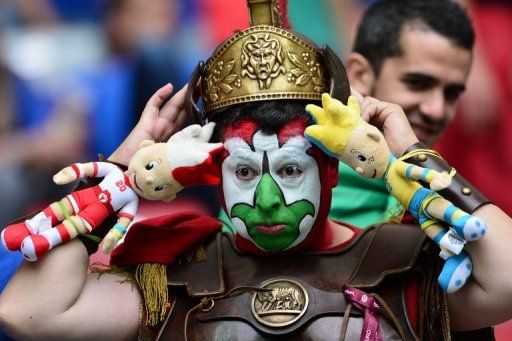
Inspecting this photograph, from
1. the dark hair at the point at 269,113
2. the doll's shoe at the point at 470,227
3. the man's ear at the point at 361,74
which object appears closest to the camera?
the doll's shoe at the point at 470,227

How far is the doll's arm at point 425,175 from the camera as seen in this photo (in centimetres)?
224

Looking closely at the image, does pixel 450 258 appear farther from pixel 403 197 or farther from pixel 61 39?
pixel 61 39

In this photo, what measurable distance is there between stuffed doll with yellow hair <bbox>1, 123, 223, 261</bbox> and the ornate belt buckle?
0.89 feet

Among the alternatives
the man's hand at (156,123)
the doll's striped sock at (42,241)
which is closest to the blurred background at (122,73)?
the man's hand at (156,123)

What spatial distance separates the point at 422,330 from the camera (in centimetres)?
242

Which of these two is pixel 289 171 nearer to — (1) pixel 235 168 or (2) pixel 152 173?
(1) pixel 235 168

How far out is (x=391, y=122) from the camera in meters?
2.52

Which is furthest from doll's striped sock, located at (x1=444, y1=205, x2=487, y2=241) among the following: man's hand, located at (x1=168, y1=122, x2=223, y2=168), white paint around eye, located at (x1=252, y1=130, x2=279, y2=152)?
man's hand, located at (x1=168, y1=122, x2=223, y2=168)

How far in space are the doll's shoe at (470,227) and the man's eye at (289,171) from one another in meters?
0.39

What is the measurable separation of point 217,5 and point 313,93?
1.78 metres

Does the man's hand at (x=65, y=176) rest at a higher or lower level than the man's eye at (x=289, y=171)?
higher

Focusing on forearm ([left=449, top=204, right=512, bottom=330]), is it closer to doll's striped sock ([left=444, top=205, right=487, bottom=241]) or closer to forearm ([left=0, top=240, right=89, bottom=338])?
doll's striped sock ([left=444, top=205, right=487, bottom=241])

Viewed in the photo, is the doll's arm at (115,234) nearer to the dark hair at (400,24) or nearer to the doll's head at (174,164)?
the doll's head at (174,164)

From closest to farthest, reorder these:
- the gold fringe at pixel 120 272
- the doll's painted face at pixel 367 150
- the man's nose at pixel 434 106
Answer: the doll's painted face at pixel 367 150 → the gold fringe at pixel 120 272 → the man's nose at pixel 434 106
